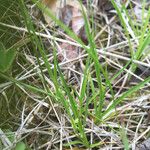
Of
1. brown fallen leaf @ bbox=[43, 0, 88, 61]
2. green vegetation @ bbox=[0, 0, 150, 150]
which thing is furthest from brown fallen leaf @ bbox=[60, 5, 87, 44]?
green vegetation @ bbox=[0, 0, 150, 150]

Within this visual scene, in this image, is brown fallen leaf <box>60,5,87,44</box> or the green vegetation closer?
the green vegetation

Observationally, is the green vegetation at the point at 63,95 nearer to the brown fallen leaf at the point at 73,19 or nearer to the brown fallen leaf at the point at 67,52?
the brown fallen leaf at the point at 67,52

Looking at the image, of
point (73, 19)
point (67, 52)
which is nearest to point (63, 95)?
point (67, 52)

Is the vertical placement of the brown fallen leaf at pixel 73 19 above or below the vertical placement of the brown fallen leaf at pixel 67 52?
above

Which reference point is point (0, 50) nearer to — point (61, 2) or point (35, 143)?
point (35, 143)

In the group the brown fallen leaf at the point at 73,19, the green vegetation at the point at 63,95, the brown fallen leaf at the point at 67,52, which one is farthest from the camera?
the brown fallen leaf at the point at 73,19

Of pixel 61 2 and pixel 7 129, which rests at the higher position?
pixel 61 2

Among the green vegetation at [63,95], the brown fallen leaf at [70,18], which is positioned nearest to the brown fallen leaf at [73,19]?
the brown fallen leaf at [70,18]

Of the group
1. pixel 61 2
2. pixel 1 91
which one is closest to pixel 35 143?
pixel 1 91

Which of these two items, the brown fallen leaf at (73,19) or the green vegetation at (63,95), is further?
the brown fallen leaf at (73,19)

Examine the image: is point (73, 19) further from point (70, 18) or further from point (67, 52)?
point (67, 52)

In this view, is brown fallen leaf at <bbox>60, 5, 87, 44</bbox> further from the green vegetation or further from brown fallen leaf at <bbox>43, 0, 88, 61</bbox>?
the green vegetation
